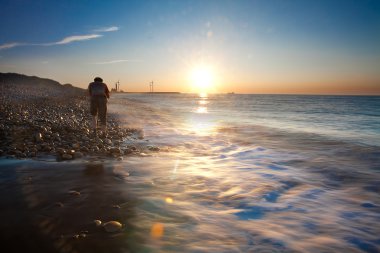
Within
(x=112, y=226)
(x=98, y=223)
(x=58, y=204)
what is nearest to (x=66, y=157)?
(x=58, y=204)

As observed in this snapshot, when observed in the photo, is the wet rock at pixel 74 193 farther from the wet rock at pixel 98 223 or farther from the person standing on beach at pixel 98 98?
the person standing on beach at pixel 98 98

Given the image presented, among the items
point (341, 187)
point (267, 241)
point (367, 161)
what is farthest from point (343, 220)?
point (367, 161)

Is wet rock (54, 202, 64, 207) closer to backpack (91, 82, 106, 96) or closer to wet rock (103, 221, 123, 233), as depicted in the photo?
wet rock (103, 221, 123, 233)

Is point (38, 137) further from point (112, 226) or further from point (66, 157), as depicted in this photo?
point (112, 226)

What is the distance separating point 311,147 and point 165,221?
28.2 ft

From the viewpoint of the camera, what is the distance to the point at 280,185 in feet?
16.5

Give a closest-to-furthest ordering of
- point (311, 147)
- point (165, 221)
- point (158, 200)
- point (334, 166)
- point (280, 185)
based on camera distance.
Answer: point (165, 221), point (158, 200), point (280, 185), point (334, 166), point (311, 147)

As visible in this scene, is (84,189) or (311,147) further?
(311,147)

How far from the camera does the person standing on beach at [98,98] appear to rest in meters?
10.6

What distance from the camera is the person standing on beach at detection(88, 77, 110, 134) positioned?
10555 millimetres

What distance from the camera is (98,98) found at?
1073 cm

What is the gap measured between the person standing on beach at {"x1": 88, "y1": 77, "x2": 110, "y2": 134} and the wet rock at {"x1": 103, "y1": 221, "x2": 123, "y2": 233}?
26.8 feet

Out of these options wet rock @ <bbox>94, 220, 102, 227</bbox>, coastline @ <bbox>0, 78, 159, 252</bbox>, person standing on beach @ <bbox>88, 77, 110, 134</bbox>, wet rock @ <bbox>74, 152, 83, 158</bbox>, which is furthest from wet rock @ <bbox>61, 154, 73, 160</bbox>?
person standing on beach @ <bbox>88, 77, 110, 134</bbox>

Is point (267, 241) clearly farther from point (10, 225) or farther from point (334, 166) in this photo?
point (334, 166)
